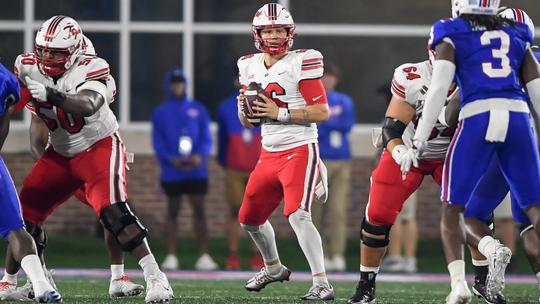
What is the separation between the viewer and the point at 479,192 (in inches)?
297

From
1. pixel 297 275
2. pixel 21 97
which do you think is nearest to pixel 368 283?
pixel 21 97

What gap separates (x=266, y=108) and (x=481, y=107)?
68.5 inches

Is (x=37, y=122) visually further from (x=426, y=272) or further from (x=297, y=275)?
(x=426, y=272)

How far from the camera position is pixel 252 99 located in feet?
26.6

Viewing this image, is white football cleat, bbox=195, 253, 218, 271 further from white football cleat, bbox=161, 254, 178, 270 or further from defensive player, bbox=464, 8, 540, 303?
defensive player, bbox=464, 8, 540, 303

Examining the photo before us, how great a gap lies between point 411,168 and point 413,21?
7.67 metres

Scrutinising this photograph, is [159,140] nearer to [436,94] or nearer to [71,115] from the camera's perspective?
[71,115]

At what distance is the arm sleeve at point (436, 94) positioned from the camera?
663 cm

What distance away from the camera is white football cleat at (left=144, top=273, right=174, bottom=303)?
7.34 meters

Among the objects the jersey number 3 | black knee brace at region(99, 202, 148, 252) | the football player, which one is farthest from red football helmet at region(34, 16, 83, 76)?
the jersey number 3

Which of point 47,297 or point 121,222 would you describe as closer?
Result: point 47,297

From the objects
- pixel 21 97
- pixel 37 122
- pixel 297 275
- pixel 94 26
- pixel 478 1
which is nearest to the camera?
pixel 478 1

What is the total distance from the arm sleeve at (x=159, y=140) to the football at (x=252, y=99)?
→ 14.7 ft

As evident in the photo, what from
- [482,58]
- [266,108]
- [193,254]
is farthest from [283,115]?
[193,254]
